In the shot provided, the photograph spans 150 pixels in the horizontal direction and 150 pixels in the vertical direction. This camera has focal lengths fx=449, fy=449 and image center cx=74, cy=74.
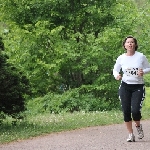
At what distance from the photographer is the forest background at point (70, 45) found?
18.7 meters

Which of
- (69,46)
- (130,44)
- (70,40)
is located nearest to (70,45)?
(69,46)

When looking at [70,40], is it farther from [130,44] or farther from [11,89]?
[130,44]

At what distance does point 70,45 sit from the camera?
19141 mm

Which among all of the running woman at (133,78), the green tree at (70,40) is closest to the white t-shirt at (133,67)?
the running woman at (133,78)

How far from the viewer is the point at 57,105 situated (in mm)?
18953

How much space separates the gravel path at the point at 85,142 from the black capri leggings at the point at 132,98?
1.75ft

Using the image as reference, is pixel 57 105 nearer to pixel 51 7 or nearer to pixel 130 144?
pixel 51 7

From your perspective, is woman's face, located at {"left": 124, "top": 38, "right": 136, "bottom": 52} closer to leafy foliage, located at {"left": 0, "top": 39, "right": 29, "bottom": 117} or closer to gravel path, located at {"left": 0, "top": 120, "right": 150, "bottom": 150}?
gravel path, located at {"left": 0, "top": 120, "right": 150, "bottom": 150}

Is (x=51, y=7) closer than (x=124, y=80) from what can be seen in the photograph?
No

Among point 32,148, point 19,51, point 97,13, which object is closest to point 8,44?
point 19,51

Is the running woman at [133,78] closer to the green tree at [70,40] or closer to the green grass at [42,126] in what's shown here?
the green grass at [42,126]

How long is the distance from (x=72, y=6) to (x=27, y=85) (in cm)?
934

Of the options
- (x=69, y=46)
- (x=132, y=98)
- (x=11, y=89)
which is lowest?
(x=11, y=89)

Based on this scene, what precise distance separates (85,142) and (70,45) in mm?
10924
